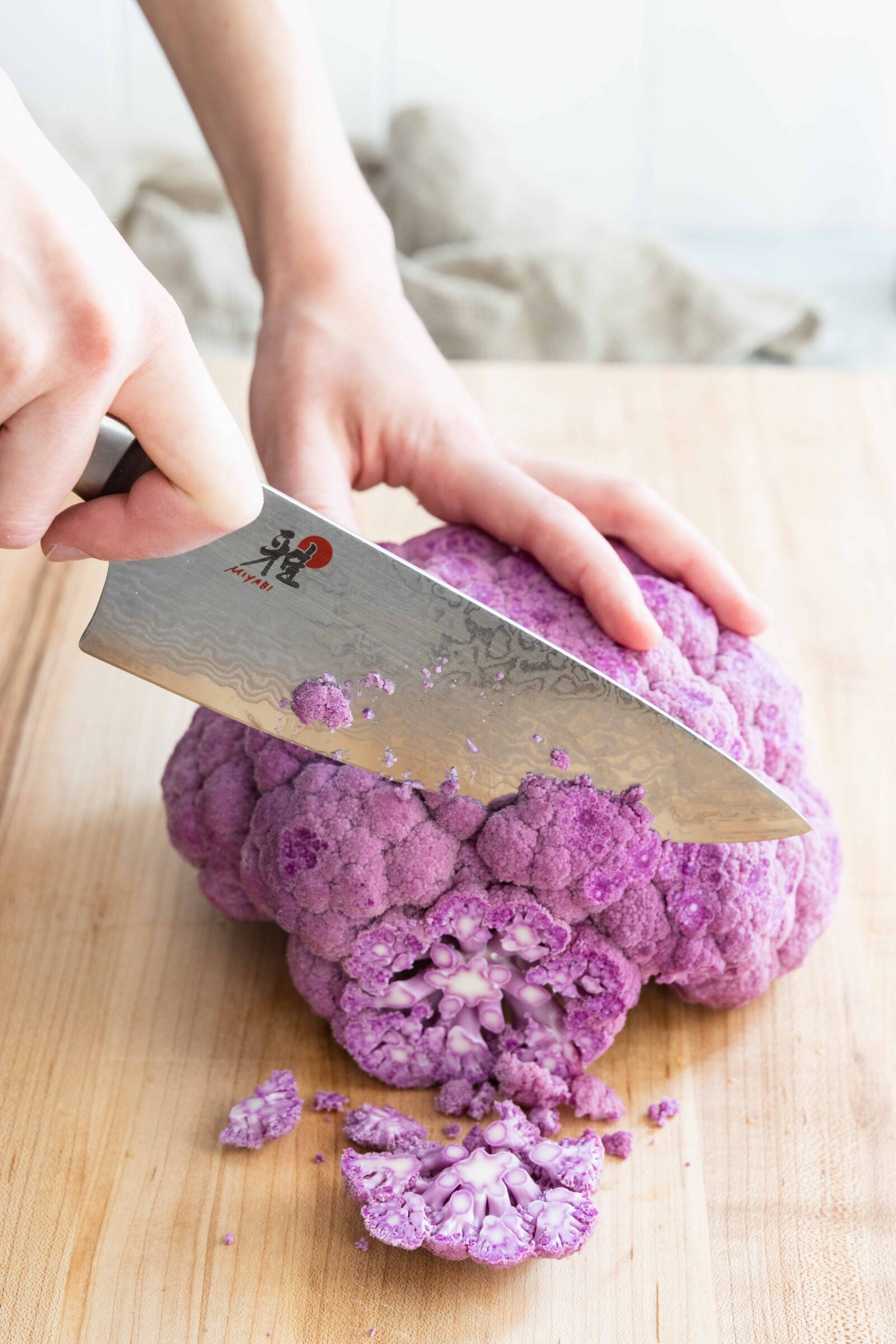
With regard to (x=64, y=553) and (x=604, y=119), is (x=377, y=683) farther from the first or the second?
(x=604, y=119)

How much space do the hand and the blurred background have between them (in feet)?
4.68

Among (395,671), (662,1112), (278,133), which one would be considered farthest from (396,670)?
(278,133)

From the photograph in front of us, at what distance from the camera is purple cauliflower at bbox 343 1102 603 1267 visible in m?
0.95

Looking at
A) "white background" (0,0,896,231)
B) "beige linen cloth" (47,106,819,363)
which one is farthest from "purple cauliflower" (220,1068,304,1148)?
"white background" (0,0,896,231)

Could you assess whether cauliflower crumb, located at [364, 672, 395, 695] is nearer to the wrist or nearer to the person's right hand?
the person's right hand

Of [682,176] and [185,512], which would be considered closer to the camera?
[185,512]

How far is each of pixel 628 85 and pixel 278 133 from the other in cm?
224

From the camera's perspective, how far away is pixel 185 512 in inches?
32.3

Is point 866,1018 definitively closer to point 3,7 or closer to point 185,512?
point 185,512

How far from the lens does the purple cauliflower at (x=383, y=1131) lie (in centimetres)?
104

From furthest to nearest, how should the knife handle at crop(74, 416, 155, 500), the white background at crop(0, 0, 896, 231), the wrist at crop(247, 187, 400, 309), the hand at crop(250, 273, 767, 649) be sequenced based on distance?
1. the white background at crop(0, 0, 896, 231)
2. the wrist at crop(247, 187, 400, 309)
3. the hand at crop(250, 273, 767, 649)
4. the knife handle at crop(74, 416, 155, 500)

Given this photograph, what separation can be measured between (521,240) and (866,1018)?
1.99 m

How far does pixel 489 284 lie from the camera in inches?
97.7

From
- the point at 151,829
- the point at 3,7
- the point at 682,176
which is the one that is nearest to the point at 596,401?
the point at 151,829
